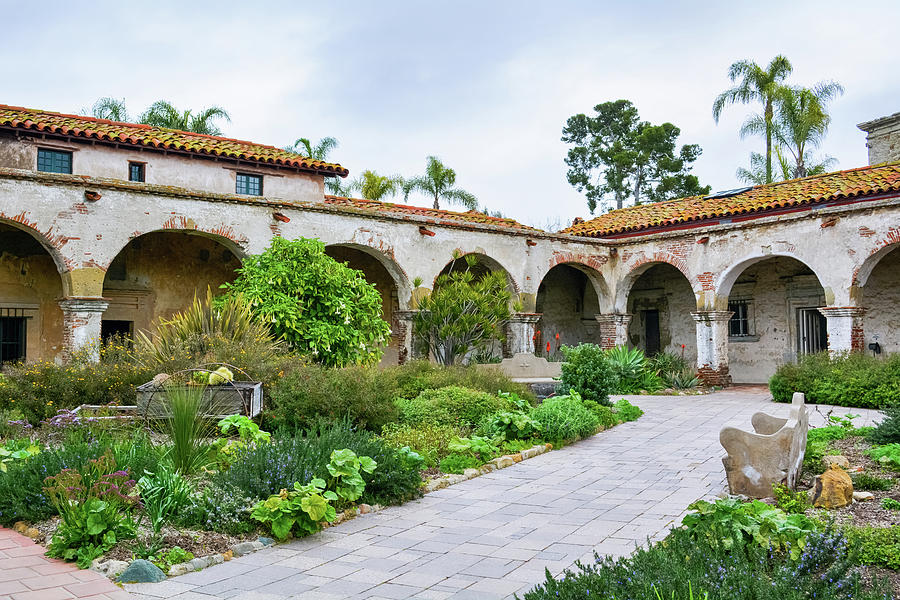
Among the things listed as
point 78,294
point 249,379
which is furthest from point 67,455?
point 78,294

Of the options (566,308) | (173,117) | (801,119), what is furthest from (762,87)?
(173,117)

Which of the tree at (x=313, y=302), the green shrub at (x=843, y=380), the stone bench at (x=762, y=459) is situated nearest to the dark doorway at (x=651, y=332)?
the green shrub at (x=843, y=380)

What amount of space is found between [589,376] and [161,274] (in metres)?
10.2

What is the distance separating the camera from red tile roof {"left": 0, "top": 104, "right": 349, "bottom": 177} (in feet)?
46.9

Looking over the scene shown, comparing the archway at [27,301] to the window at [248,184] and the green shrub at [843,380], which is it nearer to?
Result: the window at [248,184]

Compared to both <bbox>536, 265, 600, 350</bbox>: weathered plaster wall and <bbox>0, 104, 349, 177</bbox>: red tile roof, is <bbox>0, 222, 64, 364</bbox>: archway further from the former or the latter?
<bbox>536, 265, 600, 350</bbox>: weathered plaster wall

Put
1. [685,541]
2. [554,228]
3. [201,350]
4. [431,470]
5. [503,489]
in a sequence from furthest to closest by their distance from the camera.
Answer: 1. [554,228]
2. [201,350]
3. [431,470]
4. [503,489]
5. [685,541]

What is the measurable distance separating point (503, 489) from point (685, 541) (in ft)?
9.42

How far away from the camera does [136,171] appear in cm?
1550

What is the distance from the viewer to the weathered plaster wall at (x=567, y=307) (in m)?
22.1

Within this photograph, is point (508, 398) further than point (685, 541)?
Yes

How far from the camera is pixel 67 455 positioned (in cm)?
536

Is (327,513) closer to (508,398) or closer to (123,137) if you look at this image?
(508,398)

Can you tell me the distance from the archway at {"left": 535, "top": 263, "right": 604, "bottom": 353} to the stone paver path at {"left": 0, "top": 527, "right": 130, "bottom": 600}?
58.8 feet
